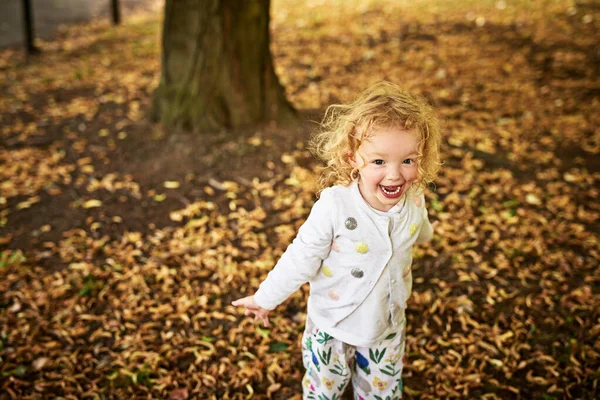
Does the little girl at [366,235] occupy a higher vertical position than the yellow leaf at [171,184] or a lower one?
higher

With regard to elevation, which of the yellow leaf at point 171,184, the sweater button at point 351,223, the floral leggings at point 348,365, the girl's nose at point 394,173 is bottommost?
the yellow leaf at point 171,184

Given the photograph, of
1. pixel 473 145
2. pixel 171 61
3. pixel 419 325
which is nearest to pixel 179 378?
pixel 419 325

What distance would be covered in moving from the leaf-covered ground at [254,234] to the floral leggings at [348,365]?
67 cm

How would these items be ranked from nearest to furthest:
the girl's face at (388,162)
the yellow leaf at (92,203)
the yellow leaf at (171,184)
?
the girl's face at (388,162) < the yellow leaf at (92,203) < the yellow leaf at (171,184)

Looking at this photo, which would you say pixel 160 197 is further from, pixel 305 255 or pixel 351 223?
pixel 351 223

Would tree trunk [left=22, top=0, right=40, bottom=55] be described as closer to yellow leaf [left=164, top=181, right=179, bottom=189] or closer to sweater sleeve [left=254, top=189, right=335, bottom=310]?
yellow leaf [left=164, top=181, right=179, bottom=189]

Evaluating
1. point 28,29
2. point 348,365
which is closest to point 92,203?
point 348,365

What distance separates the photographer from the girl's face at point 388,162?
1.66m

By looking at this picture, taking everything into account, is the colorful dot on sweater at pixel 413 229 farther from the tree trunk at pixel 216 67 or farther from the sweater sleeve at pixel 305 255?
the tree trunk at pixel 216 67

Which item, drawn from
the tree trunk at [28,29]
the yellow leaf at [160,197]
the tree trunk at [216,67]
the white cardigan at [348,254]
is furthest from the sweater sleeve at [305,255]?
the tree trunk at [28,29]

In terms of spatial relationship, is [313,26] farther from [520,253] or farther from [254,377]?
[254,377]

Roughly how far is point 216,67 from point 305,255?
3.46 metres

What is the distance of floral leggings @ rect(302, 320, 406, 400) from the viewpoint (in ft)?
6.64

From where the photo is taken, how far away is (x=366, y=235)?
5.90 feet
